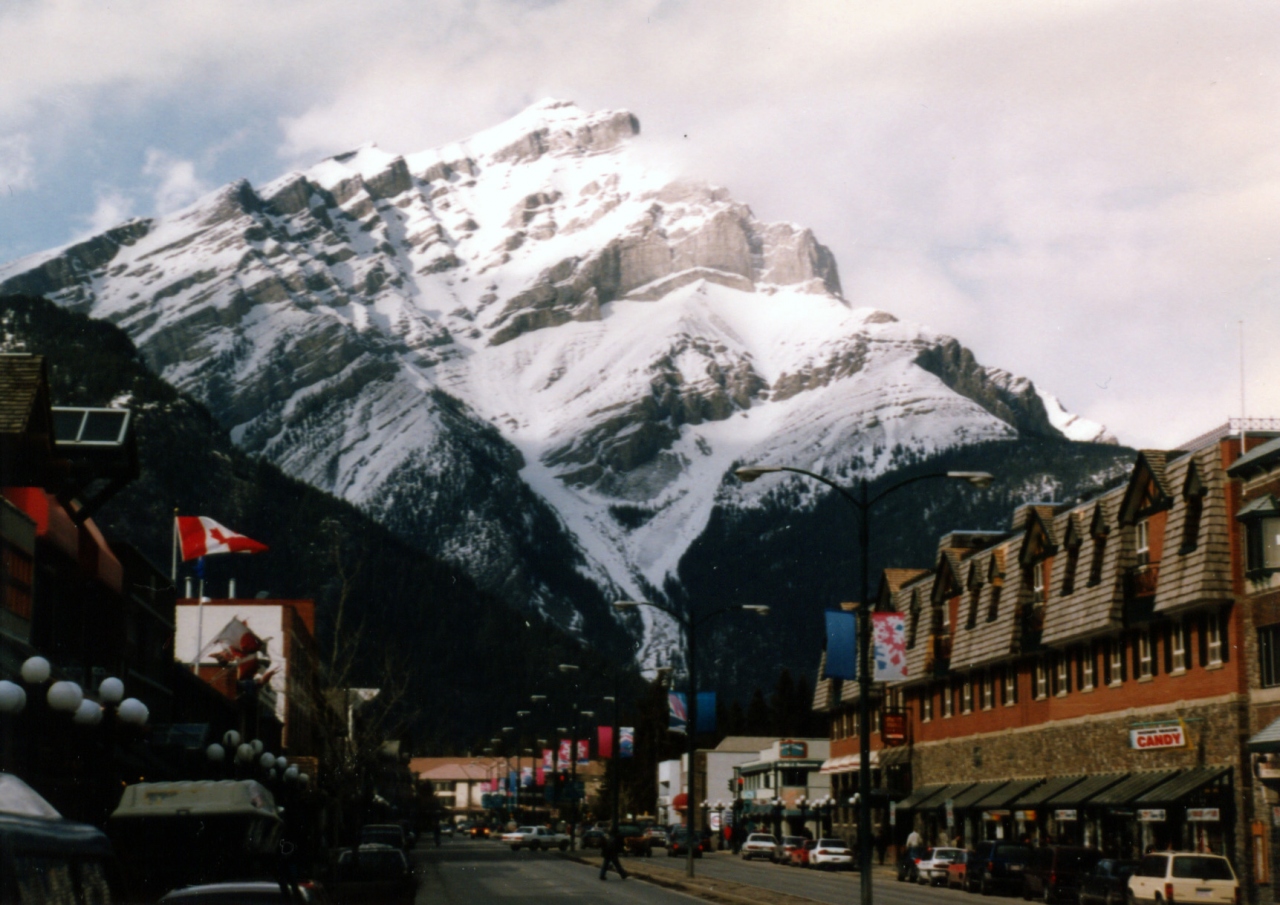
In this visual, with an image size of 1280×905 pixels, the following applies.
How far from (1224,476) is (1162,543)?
4.97 meters

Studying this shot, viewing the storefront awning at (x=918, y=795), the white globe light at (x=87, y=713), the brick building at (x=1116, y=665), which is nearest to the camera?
the white globe light at (x=87, y=713)

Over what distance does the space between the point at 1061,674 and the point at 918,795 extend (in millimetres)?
19856

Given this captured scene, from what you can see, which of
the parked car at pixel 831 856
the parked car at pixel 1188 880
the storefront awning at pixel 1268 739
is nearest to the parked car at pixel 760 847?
the parked car at pixel 831 856

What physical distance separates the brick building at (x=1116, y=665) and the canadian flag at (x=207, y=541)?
3126 centimetres

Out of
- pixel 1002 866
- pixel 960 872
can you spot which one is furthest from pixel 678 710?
pixel 1002 866

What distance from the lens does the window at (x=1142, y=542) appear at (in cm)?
6100

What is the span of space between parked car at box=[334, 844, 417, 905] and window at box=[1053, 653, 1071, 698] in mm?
32619

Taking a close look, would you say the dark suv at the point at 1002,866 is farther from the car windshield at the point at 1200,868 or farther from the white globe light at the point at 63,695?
the white globe light at the point at 63,695

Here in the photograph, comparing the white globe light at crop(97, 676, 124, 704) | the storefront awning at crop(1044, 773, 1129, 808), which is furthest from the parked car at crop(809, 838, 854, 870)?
the white globe light at crop(97, 676, 124, 704)

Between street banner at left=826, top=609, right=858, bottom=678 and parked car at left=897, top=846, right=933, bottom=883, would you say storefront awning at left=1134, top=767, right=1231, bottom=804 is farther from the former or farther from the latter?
parked car at left=897, top=846, right=933, bottom=883

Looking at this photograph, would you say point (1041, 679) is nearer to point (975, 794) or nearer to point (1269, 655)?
point (975, 794)

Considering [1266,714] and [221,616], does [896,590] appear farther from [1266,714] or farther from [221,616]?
[1266,714]

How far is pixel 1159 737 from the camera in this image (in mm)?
58750

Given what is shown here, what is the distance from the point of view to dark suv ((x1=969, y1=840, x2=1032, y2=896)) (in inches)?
2303
